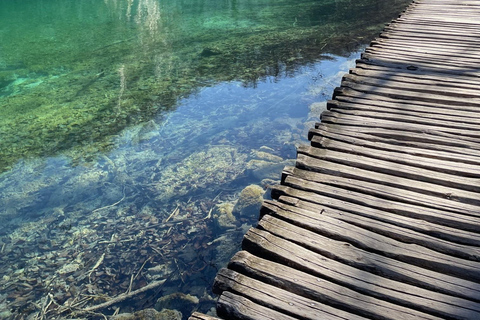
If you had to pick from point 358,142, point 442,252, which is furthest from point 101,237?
point 442,252

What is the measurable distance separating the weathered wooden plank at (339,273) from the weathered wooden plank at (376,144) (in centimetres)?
102

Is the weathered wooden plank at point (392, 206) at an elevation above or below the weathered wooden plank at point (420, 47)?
below

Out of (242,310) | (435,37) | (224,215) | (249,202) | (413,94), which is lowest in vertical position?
(224,215)

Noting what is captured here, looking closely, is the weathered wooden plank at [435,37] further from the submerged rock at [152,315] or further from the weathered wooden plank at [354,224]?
the submerged rock at [152,315]

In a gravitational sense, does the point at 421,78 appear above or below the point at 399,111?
above

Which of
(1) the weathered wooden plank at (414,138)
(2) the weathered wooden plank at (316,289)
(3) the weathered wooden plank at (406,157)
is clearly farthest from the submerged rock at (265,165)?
(2) the weathered wooden plank at (316,289)

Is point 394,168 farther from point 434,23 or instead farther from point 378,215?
point 434,23

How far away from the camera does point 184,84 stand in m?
7.86

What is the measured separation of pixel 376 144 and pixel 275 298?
146cm

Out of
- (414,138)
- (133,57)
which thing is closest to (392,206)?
(414,138)

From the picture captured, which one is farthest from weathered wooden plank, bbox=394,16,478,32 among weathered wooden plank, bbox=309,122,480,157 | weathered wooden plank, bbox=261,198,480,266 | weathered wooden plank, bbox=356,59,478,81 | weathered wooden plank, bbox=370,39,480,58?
weathered wooden plank, bbox=261,198,480,266

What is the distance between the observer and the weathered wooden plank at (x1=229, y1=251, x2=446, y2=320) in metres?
1.49

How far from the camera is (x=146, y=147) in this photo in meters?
5.79

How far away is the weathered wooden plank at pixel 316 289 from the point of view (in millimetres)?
1486
